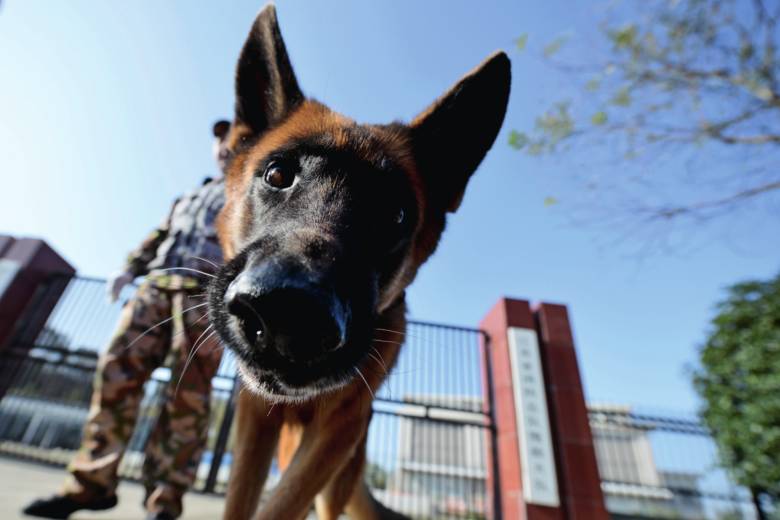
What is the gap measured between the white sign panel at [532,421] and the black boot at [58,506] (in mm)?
5303

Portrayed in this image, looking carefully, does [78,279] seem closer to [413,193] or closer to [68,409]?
[68,409]

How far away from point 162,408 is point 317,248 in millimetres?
2456

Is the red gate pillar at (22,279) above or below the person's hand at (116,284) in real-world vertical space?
above

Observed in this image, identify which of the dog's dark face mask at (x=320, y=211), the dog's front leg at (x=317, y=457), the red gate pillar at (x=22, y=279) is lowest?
the dog's front leg at (x=317, y=457)

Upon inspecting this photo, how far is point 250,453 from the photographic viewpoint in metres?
2.28

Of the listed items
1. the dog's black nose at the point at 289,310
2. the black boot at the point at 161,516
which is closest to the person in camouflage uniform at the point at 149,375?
the black boot at the point at 161,516

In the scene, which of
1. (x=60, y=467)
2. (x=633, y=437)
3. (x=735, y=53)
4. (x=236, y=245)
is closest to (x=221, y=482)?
(x=60, y=467)

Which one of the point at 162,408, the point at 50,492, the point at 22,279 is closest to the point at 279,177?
the point at 162,408

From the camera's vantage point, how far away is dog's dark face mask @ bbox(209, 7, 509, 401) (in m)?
1.14

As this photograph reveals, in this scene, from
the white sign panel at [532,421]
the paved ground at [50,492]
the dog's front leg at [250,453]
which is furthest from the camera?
the white sign panel at [532,421]

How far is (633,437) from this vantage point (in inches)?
412

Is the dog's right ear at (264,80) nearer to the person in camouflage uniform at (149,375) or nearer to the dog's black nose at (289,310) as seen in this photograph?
the person in camouflage uniform at (149,375)

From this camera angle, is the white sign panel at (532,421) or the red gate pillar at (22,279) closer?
the white sign panel at (532,421)

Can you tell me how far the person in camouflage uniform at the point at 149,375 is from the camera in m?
2.59
